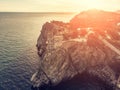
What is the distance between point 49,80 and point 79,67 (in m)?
13.2

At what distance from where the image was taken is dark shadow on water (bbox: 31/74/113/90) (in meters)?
58.8

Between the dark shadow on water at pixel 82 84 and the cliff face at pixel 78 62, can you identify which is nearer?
the dark shadow on water at pixel 82 84

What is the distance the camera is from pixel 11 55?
88562mm

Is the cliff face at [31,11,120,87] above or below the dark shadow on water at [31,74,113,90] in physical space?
above

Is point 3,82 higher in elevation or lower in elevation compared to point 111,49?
lower

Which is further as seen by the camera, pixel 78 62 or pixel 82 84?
pixel 78 62

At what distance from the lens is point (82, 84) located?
61656mm

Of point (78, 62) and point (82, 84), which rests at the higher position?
point (78, 62)

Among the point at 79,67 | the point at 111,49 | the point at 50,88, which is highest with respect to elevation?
the point at 111,49

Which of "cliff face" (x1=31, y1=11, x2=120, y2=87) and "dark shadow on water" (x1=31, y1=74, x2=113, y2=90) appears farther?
"cliff face" (x1=31, y1=11, x2=120, y2=87)

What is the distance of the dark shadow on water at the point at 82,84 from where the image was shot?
58850 millimetres

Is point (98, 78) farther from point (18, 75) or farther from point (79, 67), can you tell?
point (18, 75)

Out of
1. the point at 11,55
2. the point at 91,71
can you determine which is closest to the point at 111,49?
the point at 91,71

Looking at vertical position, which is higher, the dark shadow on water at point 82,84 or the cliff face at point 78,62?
the cliff face at point 78,62
